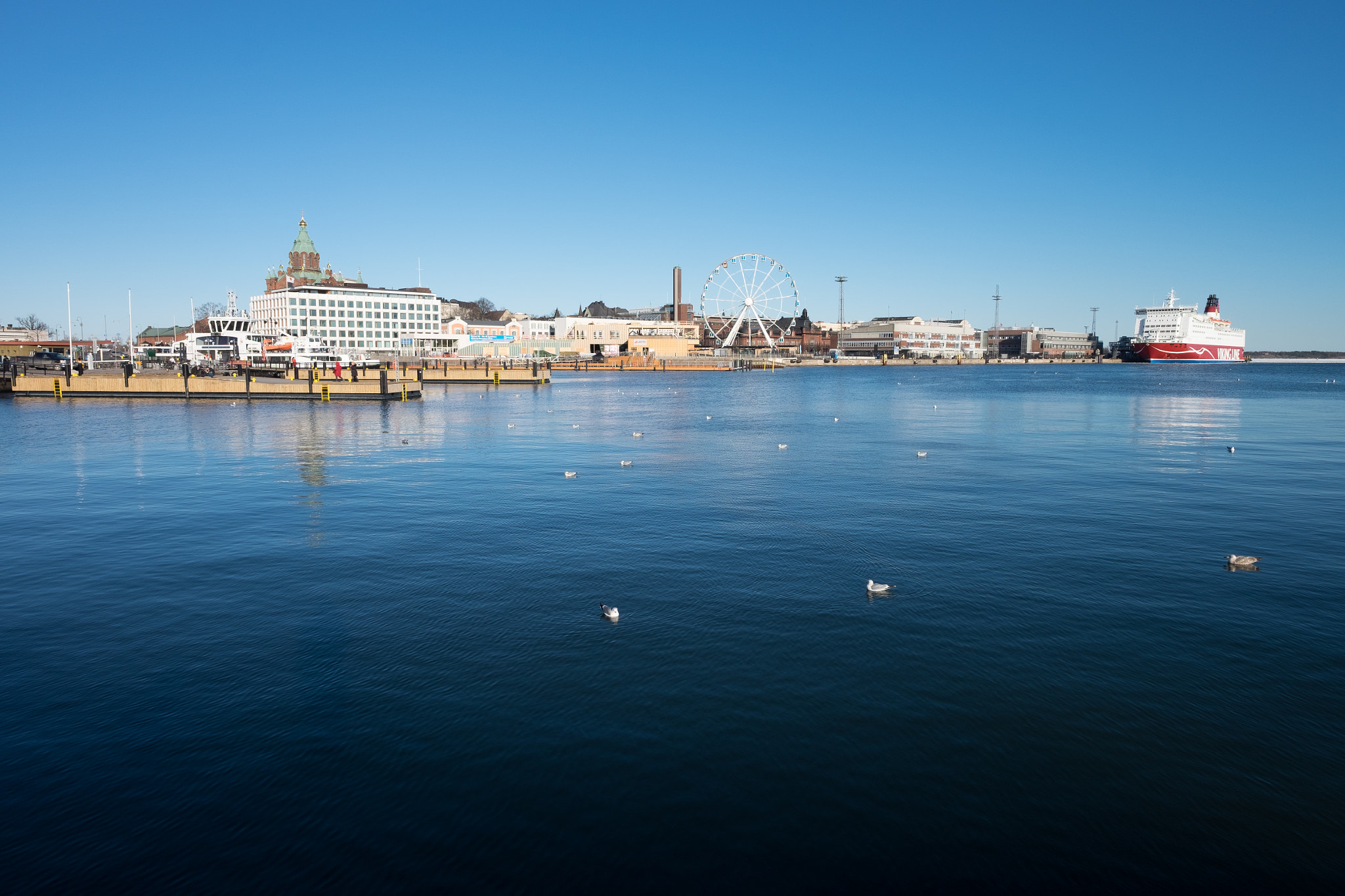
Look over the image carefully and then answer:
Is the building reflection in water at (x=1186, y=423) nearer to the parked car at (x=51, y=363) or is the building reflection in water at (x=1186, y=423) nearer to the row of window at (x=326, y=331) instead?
the parked car at (x=51, y=363)

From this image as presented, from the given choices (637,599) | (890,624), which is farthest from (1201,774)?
(637,599)

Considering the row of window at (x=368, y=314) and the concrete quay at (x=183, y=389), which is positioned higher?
the row of window at (x=368, y=314)

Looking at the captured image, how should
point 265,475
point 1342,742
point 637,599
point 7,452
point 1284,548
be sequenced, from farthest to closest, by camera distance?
point 7,452
point 265,475
point 1284,548
point 637,599
point 1342,742

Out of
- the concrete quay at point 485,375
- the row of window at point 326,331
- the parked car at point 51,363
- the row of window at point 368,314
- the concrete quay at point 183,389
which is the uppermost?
the row of window at point 368,314

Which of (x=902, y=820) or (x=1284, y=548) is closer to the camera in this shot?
(x=902, y=820)

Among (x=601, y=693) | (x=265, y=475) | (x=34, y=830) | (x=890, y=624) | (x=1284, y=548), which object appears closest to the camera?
(x=34, y=830)

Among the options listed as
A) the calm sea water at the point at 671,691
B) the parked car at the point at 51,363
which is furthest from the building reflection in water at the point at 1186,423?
the parked car at the point at 51,363

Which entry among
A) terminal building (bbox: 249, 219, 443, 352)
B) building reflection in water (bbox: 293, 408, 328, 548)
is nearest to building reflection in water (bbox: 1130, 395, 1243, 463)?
building reflection in water (bbox: 293, 408, 328, 548)

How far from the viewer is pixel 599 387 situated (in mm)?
112438

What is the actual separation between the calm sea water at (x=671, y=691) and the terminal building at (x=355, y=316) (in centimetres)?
15639

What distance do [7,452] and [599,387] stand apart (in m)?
77.6

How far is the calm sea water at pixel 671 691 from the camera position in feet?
27.7

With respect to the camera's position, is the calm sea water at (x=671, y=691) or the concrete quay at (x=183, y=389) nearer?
the calm sea water at (x=671, y=691)

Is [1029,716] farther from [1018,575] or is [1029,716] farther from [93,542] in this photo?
[93,542]
